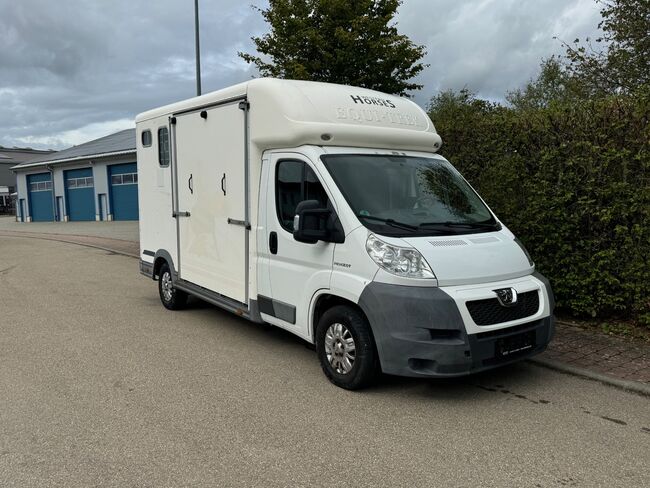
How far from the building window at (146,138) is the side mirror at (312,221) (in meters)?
3.95

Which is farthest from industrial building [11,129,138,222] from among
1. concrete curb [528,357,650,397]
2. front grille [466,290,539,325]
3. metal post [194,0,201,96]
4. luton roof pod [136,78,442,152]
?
front grille [466,290,539,325]

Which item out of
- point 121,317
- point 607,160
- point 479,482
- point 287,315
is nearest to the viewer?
point 479,482

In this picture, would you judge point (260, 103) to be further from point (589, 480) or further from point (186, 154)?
point (589, 480)

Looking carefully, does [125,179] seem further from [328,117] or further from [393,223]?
[393,223]

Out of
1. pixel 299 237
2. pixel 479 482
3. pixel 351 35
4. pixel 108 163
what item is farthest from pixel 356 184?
pixel 108 163

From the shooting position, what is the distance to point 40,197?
44.5 metres

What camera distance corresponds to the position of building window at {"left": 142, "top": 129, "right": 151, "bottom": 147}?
25.3 feet

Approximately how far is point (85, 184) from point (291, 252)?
38198mm

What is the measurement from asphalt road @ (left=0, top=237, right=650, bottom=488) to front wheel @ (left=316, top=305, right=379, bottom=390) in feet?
0.46

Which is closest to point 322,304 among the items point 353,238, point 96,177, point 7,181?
point 353,238

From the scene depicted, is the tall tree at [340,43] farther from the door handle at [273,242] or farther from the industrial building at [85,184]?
the industrial building at [85,184]

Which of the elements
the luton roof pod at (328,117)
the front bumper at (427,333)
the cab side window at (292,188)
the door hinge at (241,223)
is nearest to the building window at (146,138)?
the luton roof pod at (328,117)

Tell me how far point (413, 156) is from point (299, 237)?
154cm

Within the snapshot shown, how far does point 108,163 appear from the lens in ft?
119
